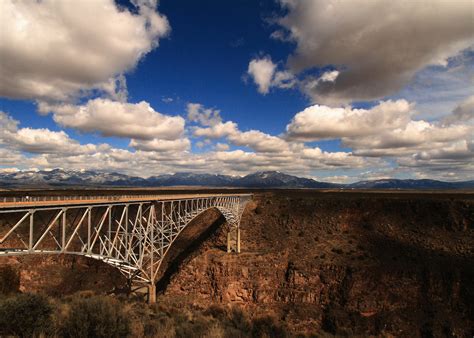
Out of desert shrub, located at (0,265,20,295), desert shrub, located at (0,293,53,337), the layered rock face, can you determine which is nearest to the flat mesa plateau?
the layered rock face

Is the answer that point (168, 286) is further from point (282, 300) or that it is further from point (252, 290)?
point (282, 300)

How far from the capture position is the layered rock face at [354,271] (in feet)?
119

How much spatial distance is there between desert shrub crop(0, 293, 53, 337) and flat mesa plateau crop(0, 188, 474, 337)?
47.3 ft

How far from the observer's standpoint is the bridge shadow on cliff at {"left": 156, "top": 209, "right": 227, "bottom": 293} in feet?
150

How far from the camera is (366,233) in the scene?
5175 centimetres

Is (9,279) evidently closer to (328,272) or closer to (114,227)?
(114,227)

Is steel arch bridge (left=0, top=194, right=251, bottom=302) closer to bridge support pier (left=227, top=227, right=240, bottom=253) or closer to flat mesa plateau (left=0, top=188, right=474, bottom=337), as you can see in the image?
bridge support pier (left=227, top=227, right=240, bottom=253)

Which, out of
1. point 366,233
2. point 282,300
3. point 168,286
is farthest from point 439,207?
point 168,286

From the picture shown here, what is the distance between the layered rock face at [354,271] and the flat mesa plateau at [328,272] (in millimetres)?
135

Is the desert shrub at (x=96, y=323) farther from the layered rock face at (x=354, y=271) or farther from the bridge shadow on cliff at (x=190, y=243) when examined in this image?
the bridge shadow on cliff at (x=190, y=243)

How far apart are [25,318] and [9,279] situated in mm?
33542

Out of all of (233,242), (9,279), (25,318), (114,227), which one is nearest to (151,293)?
(25,318)

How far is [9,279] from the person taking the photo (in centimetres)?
3884

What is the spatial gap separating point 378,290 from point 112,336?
36.0 m
